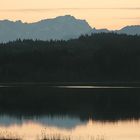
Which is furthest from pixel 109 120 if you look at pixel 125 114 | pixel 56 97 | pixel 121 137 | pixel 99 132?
pixel 56 97

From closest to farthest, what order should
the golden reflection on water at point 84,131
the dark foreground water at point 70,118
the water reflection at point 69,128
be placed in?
the golden reflection on water at point 84,131 < the water reflection at point 69,128 < the dark foreground water at point 70,118

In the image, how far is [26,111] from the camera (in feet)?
284

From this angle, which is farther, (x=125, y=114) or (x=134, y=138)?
(x=125, y=114)

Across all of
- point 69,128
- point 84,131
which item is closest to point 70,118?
point 69,128

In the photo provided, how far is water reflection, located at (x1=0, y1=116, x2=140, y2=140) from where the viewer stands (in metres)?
58.5

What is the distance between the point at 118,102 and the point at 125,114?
63.2ft

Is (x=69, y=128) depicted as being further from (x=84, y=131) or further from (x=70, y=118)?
(x=70, y=118)

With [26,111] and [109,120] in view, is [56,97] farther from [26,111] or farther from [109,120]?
[109,120]

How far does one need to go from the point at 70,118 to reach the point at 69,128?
1044cm

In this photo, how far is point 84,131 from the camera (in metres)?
64.9

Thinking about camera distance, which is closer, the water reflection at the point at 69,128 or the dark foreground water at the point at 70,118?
the water reflection at the point at 69,128

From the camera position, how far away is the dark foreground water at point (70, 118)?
6028 cm

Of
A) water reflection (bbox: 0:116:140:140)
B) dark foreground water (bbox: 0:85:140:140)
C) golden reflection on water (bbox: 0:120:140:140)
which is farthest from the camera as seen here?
dark foreground water (bbox: 0:85:140:140)

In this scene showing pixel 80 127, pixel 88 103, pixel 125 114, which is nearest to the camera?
pixel 80 127
